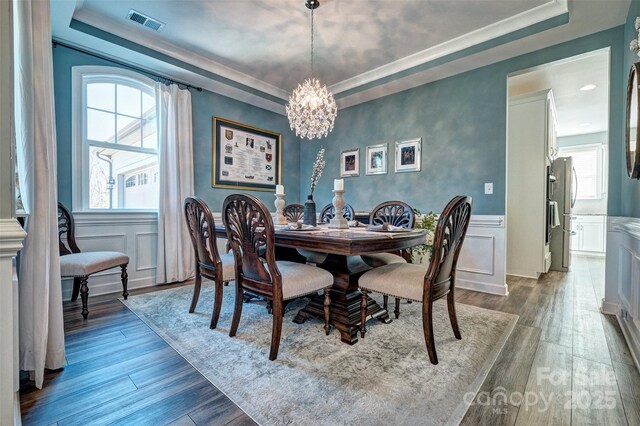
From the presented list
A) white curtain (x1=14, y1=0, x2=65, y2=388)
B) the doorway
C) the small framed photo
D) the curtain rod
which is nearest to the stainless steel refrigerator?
the doorway

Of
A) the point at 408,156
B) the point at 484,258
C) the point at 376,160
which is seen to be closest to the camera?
the point at 484,258

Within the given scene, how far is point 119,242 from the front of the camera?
307cm

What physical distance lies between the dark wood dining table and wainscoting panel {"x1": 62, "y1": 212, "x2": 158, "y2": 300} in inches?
61.6

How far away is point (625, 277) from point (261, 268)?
2611 mm

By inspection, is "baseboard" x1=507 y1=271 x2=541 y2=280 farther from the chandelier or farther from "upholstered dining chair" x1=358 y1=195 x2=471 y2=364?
the chandelier

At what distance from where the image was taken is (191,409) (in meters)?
1.24

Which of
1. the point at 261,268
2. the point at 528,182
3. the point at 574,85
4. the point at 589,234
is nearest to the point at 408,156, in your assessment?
the point at 528,182

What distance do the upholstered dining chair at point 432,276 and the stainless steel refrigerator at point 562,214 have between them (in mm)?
3442

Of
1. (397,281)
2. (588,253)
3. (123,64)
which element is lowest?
(588,253)

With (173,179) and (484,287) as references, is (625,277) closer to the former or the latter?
(484,287)

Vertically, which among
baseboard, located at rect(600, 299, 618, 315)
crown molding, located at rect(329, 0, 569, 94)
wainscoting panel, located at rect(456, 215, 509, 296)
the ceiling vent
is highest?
the ceiling vent

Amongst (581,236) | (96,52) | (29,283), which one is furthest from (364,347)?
(581,236)

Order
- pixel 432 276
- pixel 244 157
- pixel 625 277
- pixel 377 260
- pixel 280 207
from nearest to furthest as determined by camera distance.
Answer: pixel 432 276 < pixel 625 277 < pixel 377 260 < pixel 280 207 < pixel 244 157

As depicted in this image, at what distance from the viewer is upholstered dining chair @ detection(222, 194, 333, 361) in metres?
1.62
